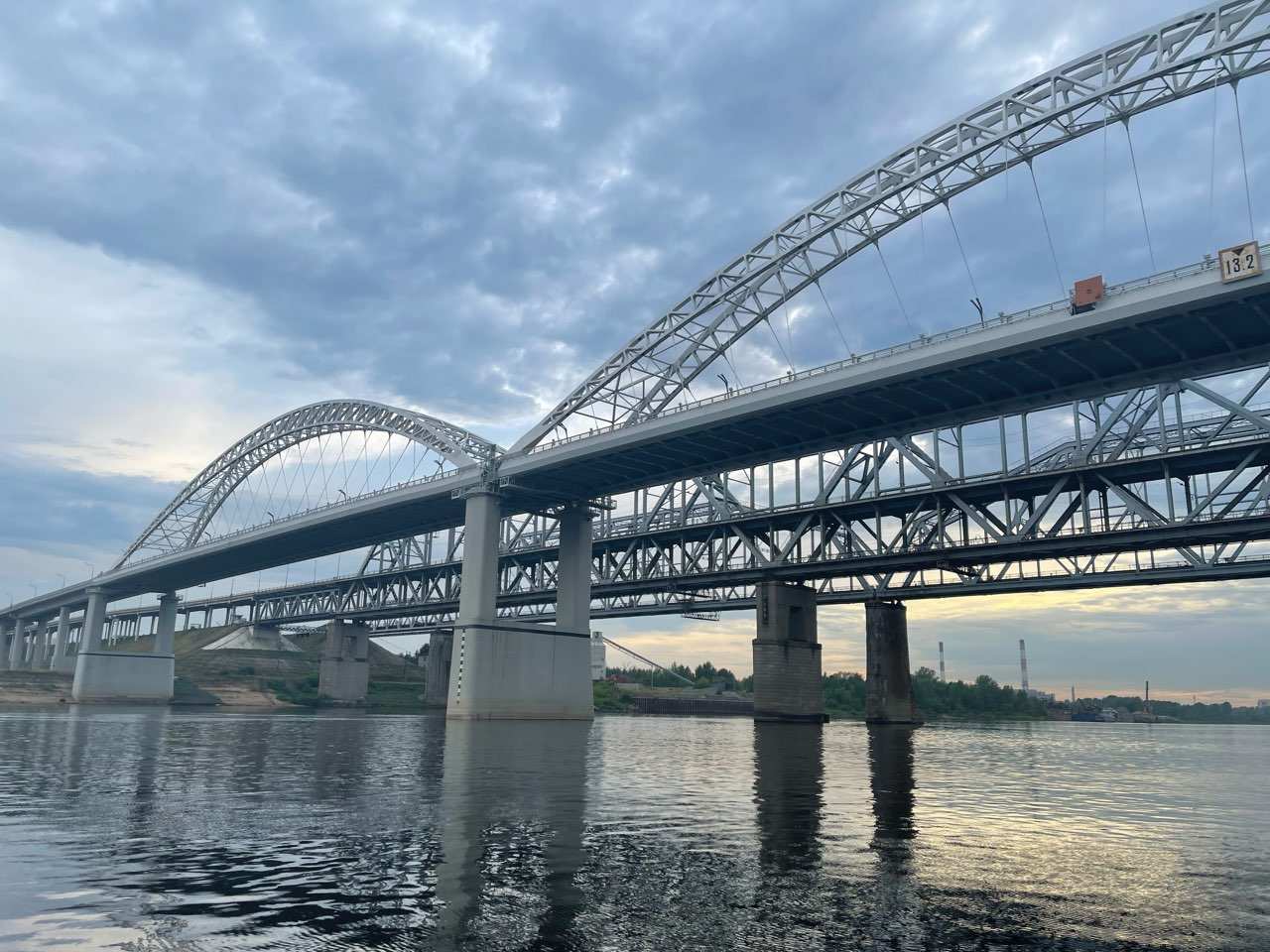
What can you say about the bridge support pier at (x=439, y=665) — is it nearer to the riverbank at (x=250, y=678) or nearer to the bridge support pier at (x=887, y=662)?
the riverbank at (x=250, y=678)

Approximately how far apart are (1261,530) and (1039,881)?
5554cm

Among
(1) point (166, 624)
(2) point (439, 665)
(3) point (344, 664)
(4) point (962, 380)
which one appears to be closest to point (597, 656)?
(2) point (439, 665)

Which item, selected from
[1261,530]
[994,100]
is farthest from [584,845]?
[1261,530]

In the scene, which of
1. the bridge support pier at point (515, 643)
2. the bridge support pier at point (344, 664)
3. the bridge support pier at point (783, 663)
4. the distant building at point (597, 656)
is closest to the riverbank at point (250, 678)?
the bridge support pier at point (344, 664)

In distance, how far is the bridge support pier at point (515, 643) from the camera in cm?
7194

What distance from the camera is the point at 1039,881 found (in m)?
12.7

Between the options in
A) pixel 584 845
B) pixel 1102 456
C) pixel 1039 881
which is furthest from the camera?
pixel 1102 456

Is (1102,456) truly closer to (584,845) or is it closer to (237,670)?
(584,845)

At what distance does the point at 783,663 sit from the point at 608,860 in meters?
67.4

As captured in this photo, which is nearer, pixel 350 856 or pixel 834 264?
pixel 350 856

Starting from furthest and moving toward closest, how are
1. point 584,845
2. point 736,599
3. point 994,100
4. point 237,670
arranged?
point 237,670 → point 736,599 → point 994,100 → point 584,845

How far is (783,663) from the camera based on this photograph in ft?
259

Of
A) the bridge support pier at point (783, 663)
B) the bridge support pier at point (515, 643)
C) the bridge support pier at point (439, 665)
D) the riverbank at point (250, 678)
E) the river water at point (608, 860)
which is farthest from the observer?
the bridge support pier at point (439, 665)

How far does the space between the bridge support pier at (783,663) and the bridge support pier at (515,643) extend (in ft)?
49.3
